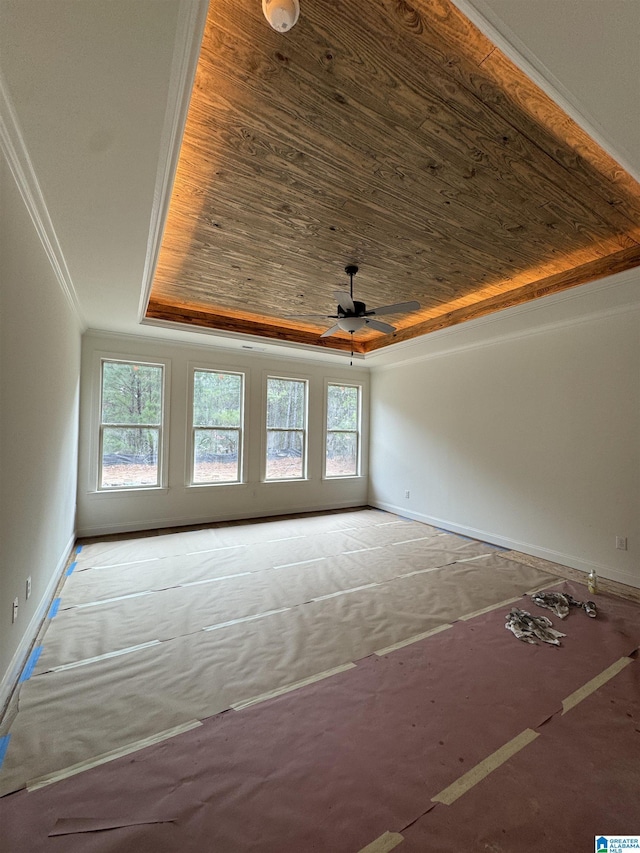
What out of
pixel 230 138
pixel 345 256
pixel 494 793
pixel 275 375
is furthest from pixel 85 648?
pixel 275 375

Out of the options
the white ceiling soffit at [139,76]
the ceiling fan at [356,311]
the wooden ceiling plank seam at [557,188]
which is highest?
the wooden ceiling plank seam at [557,188]

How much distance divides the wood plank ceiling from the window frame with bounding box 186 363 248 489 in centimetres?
166

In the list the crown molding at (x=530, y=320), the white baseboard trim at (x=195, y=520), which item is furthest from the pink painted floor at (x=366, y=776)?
the white baseboard trim at (x=195, y=520)

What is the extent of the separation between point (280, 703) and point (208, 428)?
4.17m

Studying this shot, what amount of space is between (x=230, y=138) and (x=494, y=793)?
3327 mm

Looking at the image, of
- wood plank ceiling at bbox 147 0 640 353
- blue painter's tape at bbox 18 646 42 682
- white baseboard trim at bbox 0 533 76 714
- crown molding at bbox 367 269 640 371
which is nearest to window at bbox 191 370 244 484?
wood plank ceiling at bbox 147 0 640 353

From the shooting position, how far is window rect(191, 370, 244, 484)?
5.53 metres

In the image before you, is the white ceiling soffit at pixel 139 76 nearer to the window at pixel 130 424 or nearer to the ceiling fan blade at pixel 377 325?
the ceiling fan blade at pixel 377 325

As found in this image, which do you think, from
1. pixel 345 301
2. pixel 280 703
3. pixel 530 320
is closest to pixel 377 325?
pixel 345 301

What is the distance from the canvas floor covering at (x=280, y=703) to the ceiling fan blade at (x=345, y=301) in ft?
8.40

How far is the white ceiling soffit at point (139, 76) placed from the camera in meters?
1.20

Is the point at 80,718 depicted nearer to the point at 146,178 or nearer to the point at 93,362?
the point at 146,178

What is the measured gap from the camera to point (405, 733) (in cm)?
176

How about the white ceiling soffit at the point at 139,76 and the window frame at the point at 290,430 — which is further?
the window frame at the point at 290,430
